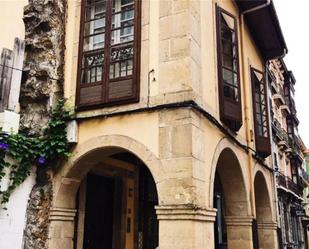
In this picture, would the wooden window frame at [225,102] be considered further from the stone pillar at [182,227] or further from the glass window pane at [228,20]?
the stone pillar at [182,227]

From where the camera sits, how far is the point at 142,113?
23.4 ft

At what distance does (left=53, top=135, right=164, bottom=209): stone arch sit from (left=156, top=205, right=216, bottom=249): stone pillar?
43.5 inches

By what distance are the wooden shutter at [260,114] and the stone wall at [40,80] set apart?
5.54 metres

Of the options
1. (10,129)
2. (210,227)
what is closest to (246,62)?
(210,227)

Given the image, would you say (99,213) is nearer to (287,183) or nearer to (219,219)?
(219,219)

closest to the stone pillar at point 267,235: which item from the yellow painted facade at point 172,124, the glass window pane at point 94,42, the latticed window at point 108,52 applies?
the yellow painted facade at point 172,124

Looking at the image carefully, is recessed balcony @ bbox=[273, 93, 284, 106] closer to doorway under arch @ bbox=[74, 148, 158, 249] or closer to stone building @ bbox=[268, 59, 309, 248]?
stone building @ bbox=[268, 59, 309, 248]

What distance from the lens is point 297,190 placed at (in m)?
26.9

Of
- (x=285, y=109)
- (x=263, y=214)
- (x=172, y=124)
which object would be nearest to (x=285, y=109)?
(x=285, y=109)

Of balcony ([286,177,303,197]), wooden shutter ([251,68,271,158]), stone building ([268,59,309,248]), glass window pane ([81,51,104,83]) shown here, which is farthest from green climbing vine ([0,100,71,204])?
balcony ([286,177,303,197])

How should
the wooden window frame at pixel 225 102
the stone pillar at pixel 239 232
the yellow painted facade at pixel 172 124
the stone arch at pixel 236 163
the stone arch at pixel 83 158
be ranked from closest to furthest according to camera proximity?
the yellow painted facade at pixel 172 124, the stone arch at pixel 83 158, the wooden window frame at pixel 225 102, the stone arch at pixel 236 163, the stone pillar at pixel 239 232

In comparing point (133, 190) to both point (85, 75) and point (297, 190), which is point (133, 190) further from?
point (297, 190)

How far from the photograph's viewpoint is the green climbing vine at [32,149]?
7117 mm

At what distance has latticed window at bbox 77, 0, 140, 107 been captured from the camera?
7.43 meters
